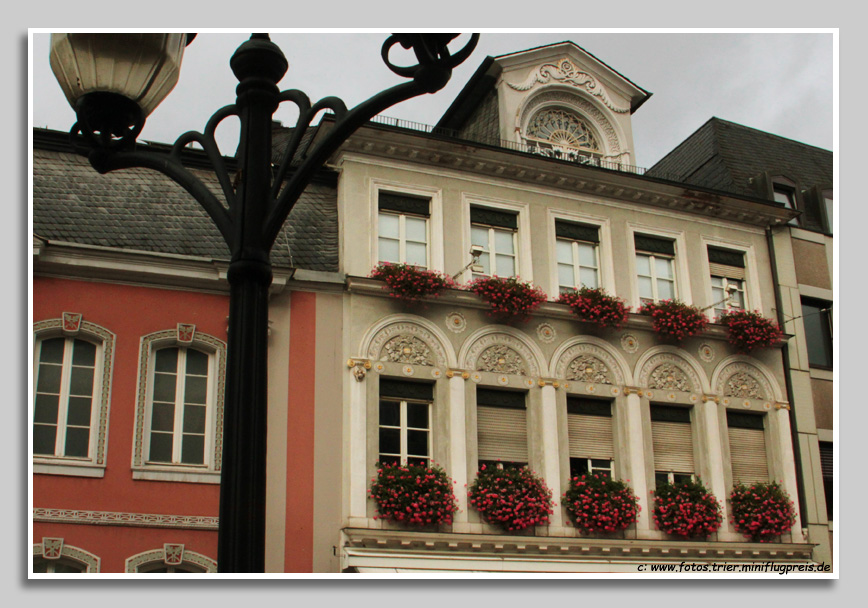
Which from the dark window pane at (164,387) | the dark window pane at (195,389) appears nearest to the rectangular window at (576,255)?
the dark window pane at (195,389)

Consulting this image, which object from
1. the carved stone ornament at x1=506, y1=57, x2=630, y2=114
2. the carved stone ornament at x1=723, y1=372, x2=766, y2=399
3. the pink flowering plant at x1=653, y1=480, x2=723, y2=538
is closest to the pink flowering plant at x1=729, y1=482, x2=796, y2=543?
the pink flowering plant at x1=653, y1=480, x2=723, y2=538

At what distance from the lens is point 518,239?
1772 centimetres

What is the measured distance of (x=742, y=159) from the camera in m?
21.9

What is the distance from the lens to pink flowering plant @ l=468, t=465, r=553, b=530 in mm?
15125

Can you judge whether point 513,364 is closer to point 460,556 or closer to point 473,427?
point 473,427

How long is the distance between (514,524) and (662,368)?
4488mm

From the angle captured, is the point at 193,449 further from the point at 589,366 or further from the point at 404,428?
the point at 589,366

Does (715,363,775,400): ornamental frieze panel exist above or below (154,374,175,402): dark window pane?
above

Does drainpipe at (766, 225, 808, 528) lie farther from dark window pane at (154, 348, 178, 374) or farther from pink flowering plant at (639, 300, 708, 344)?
dark window pane at (154, 348, 178, 374)

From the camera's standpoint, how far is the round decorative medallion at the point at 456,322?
53.6 ft

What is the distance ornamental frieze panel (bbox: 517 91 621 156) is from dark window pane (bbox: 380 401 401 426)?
7114 millimetres

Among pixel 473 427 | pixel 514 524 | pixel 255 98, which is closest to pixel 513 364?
pixel 473 427

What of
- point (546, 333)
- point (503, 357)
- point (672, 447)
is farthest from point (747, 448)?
point (503, 357)

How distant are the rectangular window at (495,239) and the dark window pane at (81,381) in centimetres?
657
